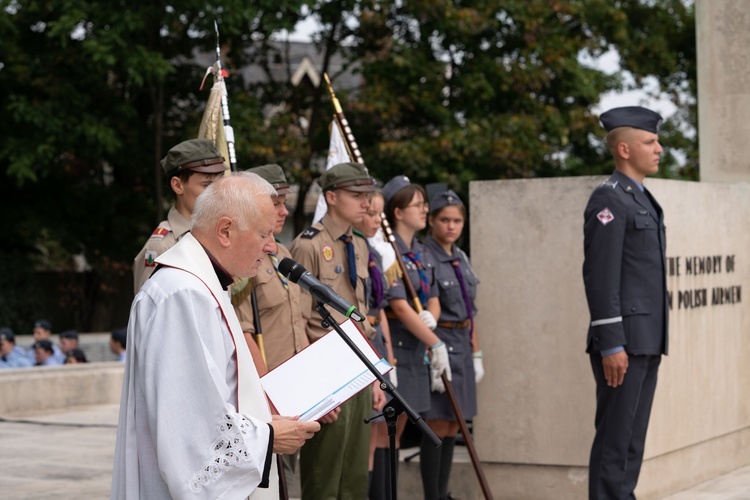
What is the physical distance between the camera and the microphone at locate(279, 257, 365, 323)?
4105 millimetres

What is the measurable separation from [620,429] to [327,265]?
1.73 metres

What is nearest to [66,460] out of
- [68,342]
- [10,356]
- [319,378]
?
[10,356]

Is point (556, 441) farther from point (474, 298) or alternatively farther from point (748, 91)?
point (748, 91)

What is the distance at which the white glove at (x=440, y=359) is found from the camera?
7.14m

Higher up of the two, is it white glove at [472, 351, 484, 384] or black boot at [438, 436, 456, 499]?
white glove at [472, 351, 484, 384]

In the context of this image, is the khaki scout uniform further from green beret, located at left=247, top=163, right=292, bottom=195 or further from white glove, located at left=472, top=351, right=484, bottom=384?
white glove, located at left=472, top=351, right=484, bottom=384

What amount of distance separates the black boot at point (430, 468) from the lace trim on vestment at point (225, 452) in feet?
12.5

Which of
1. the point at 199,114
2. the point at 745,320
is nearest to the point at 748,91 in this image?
the point at 745,320

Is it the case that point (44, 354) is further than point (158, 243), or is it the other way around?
point (44, 354)

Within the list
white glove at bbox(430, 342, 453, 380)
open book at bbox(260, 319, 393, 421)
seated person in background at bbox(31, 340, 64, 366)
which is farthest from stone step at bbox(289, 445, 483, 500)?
seated person in background at bbox(31, 340, 64, 366)

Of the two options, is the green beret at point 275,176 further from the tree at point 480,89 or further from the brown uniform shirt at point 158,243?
the tree at point 480,89

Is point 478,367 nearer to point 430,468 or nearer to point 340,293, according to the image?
point 430,468

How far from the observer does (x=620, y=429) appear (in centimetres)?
627

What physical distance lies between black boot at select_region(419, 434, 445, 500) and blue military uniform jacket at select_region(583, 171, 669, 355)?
1386 millimetres
